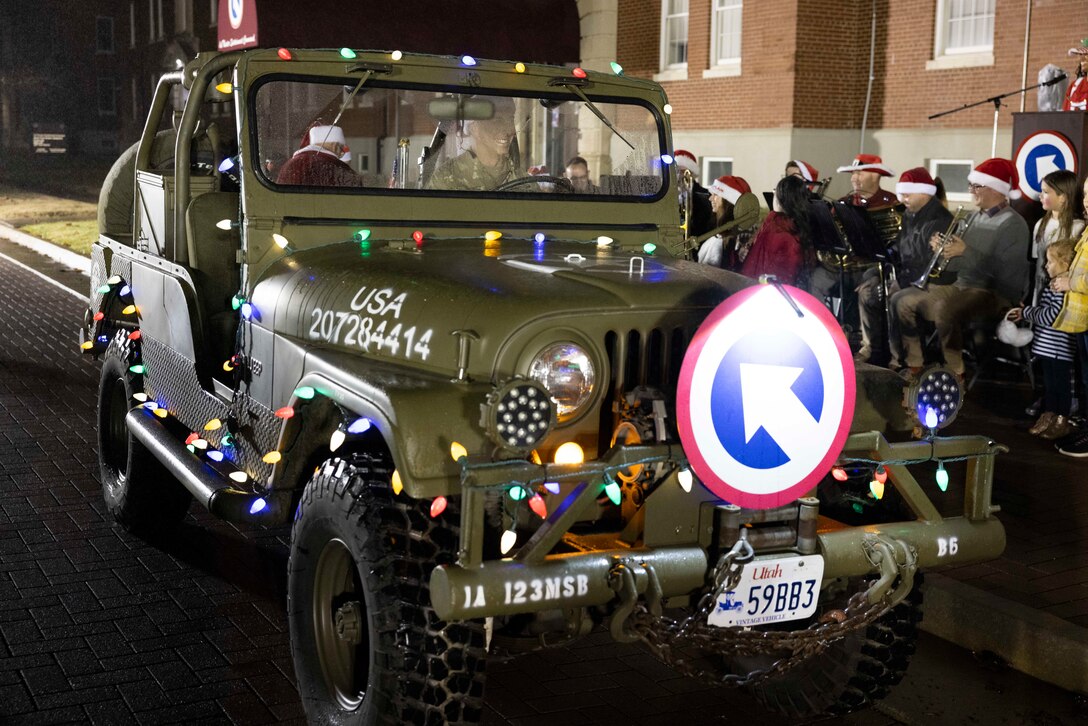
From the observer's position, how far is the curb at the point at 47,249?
62.6 ft

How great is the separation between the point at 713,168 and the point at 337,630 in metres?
17.2

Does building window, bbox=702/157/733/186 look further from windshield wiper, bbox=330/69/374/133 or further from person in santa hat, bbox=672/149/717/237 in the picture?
windshield wiper, bbox=330/69/374/133

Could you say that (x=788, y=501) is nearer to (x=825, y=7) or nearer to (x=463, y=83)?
(x=463, y=83)

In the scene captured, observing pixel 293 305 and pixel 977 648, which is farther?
pixel 977 648

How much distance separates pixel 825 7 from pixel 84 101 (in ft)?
57.2

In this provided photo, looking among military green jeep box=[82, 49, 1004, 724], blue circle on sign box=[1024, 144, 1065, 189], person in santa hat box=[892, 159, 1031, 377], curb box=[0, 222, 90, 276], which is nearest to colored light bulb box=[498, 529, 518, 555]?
military green jeep box=[82, 49, 1004, 724]

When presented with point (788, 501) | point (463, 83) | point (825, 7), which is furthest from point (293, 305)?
point (825, 7)

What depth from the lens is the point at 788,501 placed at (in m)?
3.37

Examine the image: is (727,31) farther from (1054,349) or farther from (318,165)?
(318,165)

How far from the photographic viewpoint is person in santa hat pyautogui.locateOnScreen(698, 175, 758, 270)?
1013 centimetres

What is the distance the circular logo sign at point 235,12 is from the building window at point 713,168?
13619 mm

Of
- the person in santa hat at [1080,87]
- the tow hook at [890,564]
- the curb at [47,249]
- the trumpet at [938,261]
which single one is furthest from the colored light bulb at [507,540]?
the curb at [47,249]

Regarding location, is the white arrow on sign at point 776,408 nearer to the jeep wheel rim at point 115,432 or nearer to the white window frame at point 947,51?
the jeep wheel rim at point 115,432

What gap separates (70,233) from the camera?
24.0 meters
